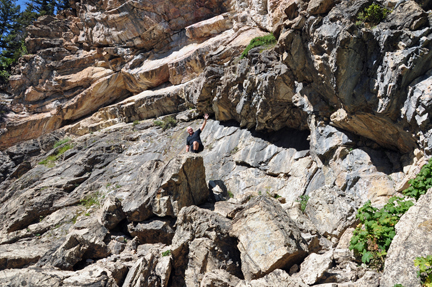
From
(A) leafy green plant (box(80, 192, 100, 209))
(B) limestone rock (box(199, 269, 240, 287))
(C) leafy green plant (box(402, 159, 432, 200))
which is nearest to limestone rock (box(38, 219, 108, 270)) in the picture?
(A) leafy green plant (box(80, 192, 100, 209))

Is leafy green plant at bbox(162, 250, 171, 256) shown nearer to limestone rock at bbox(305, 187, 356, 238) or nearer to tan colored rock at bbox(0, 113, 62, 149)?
limestone rock at bbox(305, 187, 356, 238)

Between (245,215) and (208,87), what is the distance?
10.8 meters

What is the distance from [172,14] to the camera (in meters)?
27.6

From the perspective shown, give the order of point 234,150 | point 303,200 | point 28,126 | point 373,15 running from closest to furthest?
point 373,15 < point 303,200 < point 234,150 < point 28,126

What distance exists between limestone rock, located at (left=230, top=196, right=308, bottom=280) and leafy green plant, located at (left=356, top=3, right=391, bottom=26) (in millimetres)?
6685

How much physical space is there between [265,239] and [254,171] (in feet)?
22.0

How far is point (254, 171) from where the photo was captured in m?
14.2

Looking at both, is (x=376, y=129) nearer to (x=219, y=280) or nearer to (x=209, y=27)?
(x=219, y=280)

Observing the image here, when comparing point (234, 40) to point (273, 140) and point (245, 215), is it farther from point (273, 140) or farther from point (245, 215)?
point (245, 215)

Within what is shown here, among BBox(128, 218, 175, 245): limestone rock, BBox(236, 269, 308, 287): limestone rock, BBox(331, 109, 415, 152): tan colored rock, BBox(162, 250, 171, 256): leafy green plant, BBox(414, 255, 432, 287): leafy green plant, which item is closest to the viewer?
BBox(414, 255, 432, 287): leafy green plant

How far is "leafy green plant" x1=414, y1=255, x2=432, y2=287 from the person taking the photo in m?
4.52

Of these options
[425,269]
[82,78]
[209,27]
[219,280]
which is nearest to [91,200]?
[219,280]

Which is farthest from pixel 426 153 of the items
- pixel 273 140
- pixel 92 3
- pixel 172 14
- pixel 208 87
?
pixel 92 3

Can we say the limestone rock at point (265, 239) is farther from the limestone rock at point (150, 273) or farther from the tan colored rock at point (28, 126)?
the tan colored rock at point (28, 126)
